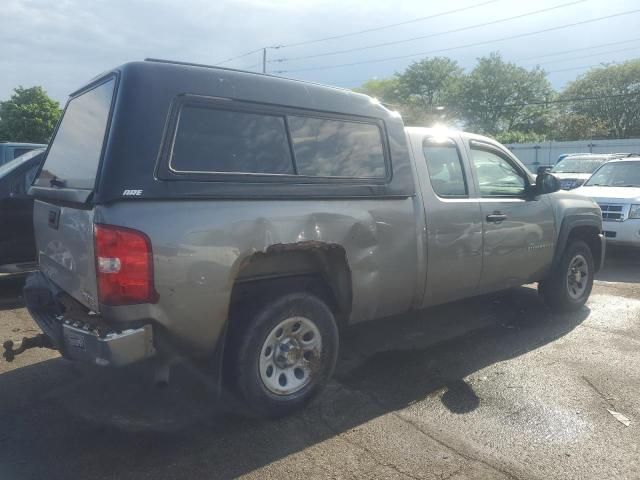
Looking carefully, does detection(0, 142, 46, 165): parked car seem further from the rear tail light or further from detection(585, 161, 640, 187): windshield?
detection(585, 161, 640, 187): windshield

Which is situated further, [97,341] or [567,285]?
[567,285]

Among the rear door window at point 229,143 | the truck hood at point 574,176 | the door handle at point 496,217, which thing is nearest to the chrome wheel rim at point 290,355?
the rear door window at point 229,143

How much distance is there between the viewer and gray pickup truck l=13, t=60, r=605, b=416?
2.98 meters

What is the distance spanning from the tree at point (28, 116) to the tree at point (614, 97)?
44.5 meters

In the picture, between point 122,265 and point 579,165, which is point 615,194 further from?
point 122,265

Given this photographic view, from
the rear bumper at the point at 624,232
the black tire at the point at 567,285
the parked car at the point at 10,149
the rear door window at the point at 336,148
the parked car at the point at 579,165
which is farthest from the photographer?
the parked car at the point at 579,165

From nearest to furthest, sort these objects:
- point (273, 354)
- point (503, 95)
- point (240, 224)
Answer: point (240, 224) → point (273, 354) → point (503, 95)

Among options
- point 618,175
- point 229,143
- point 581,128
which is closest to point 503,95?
point 581,128

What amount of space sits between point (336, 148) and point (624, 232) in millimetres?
6651

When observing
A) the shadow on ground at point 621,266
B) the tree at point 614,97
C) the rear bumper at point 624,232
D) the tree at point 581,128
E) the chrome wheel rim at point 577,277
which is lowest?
the shadow on ground at point 621,266

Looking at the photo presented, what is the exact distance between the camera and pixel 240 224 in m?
3.25

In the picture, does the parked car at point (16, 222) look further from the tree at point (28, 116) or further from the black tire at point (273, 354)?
the tree at point (28, 116)

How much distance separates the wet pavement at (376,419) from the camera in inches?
123

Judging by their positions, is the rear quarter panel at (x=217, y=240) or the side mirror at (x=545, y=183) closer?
the rear quarter panel at (x=217, y=240)
